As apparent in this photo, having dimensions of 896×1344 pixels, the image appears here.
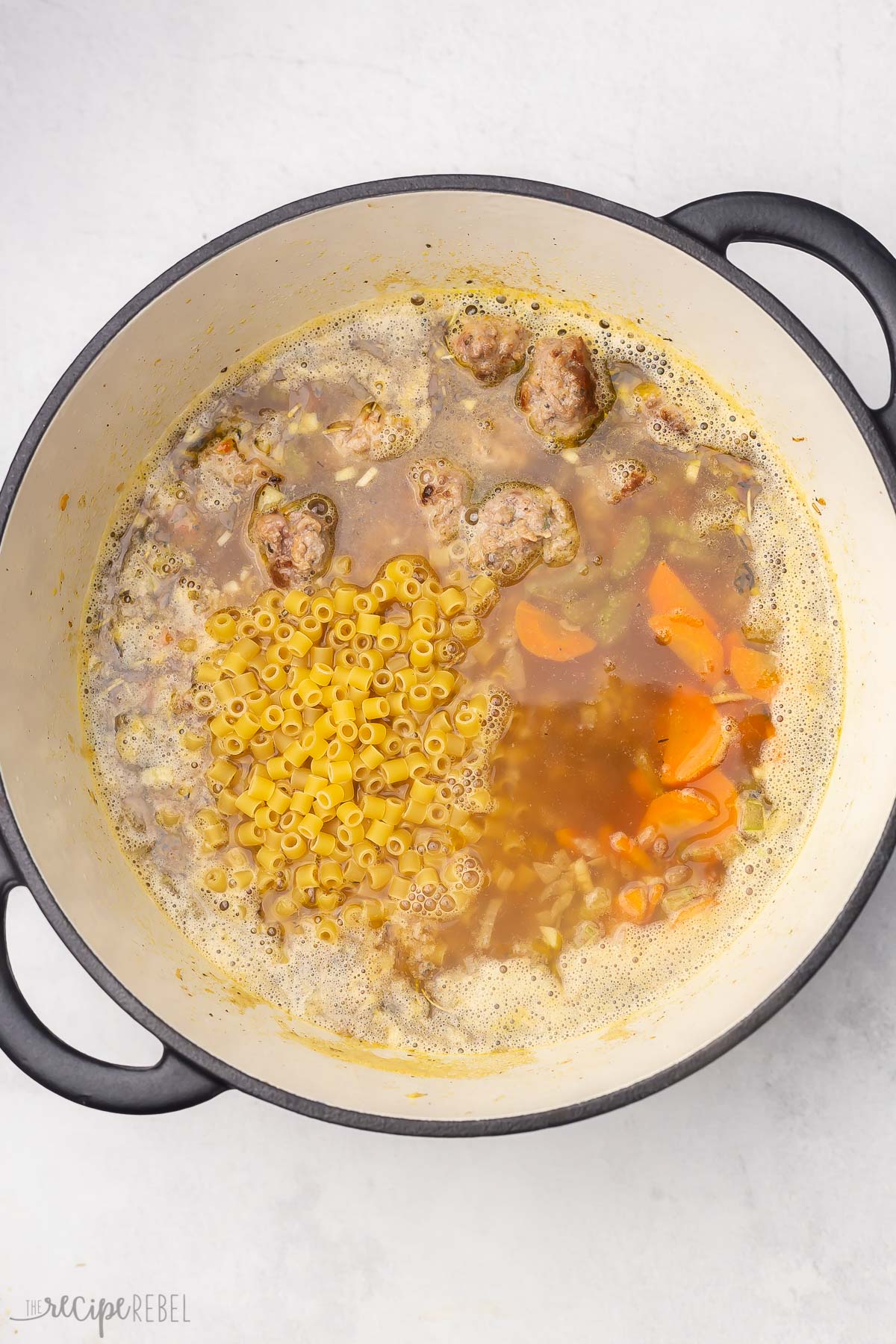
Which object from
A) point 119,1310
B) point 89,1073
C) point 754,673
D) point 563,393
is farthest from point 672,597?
point 119,1310

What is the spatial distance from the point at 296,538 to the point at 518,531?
0.46 meters

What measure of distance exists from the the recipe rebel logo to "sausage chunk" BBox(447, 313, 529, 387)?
6.92 ft

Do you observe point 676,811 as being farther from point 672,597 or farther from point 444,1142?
point 444,1142

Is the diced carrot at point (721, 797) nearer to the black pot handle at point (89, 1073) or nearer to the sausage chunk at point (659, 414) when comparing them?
the sausage chunk at point (659, 414)

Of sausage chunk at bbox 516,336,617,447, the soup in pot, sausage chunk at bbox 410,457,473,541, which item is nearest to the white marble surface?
the soup in pot

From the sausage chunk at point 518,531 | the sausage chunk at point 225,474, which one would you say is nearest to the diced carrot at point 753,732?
the sausage chunk at point 518,531

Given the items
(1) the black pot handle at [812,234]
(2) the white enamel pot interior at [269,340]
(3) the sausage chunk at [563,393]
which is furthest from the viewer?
(3) the sausage chunk at [563,393]

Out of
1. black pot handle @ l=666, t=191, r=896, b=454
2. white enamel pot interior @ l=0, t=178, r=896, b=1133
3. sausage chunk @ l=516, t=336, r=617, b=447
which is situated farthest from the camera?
sausage chunk @ l=516, t=336, r=617, b=447

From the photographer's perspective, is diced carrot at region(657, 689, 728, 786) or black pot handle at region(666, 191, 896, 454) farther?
diced carrot at region(657, 689, 728, 786)

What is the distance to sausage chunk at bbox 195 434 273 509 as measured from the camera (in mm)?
2189

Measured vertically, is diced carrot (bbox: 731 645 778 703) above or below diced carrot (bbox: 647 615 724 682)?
below

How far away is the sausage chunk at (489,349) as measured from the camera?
2152 mm

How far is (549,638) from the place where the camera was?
213 cm

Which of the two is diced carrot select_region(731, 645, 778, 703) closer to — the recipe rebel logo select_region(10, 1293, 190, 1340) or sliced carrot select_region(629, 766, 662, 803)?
sliced carrot select_region(629, 766, 662, 803)
